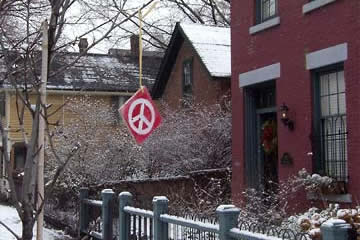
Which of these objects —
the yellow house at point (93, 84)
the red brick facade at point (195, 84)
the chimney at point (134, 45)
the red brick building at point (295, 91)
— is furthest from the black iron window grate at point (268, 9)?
the chimney at point (134, 45)

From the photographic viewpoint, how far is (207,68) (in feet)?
73.2

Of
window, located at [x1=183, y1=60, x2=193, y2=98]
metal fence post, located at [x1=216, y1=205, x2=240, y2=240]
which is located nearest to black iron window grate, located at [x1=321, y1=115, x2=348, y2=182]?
metal fence post, located at [x1=216, y1=205, x2=240, y2=240]

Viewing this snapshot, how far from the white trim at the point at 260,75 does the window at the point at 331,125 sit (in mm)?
1147

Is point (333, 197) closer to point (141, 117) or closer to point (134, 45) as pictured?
point (141, 117)

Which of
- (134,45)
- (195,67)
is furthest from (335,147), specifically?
(134,45)

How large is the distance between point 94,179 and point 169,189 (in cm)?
238

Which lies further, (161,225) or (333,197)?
(333,197)

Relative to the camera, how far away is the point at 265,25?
12336mm

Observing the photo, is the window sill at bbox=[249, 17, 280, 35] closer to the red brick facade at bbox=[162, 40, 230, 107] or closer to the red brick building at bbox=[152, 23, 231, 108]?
the red brick building at bbox=[152, 23, 231, 108]

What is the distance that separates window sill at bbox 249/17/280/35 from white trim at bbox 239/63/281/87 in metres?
0.77

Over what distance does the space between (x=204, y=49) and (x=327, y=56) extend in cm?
1322

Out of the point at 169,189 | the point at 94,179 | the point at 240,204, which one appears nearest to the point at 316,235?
the point at 240,204

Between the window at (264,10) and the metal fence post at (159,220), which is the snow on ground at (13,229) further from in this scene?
the window at (264,10)

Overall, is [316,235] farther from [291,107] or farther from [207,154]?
[207,154]
